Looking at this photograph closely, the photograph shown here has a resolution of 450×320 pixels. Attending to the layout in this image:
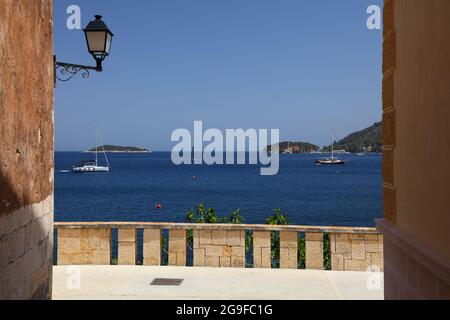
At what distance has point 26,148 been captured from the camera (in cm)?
524

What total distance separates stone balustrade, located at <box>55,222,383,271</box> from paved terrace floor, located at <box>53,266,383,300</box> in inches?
10.0

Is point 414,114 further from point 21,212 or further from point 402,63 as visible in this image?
point 21,212

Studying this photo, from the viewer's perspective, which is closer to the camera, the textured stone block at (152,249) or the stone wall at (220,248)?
the stone wall at (220,248)

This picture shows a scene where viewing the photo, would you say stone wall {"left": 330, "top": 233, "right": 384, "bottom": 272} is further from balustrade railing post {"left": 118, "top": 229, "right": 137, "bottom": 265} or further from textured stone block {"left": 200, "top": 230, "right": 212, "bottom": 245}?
balustrade railing post {"left": 118, "top": 229, "right": 137, "bottom": 265}

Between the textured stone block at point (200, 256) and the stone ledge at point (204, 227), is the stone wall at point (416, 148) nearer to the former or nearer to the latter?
the stone ledge at point (204, 227)

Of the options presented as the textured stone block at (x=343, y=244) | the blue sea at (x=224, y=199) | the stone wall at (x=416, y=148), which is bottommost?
the blue sea at (x=224, y=199)

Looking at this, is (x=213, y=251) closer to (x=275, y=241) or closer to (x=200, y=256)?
(x=200, y=256)

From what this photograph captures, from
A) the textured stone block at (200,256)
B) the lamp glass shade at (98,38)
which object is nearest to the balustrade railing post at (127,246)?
the textured stone block at (200,256)

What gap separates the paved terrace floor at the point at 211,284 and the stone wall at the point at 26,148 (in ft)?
7.14

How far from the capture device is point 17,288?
4.85 m

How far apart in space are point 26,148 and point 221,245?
5.38 meters

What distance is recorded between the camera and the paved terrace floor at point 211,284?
8.03 meters

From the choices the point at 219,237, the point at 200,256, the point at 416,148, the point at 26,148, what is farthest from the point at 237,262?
the point at 416,148
